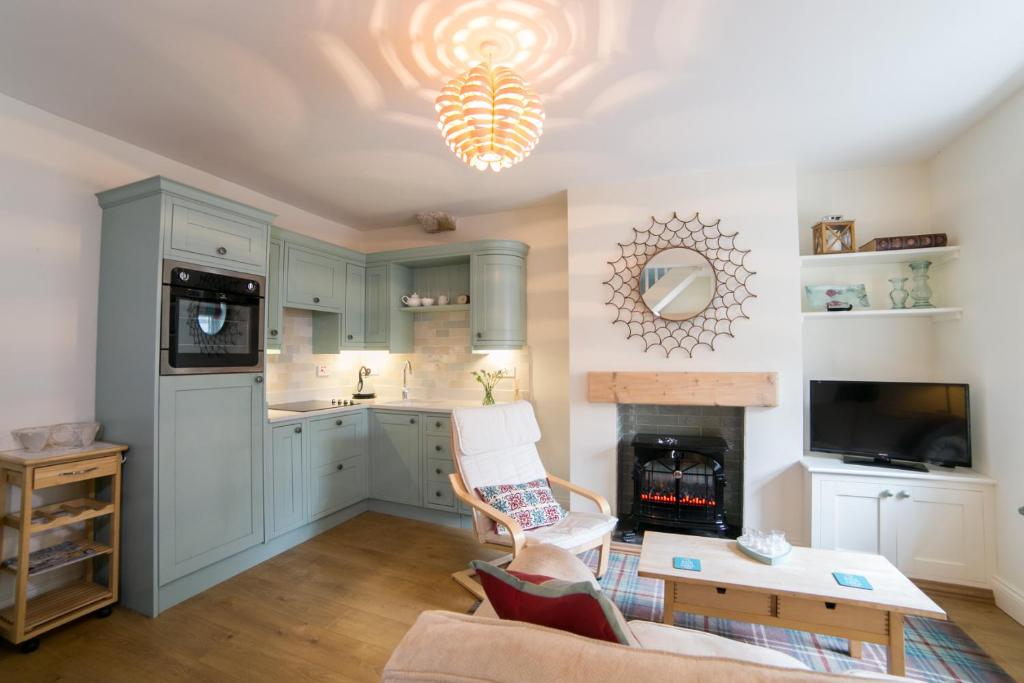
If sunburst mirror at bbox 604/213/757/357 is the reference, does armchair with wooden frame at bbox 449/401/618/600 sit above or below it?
below

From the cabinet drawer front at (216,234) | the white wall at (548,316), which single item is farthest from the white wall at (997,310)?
the cabinet drawer front at (216,234)

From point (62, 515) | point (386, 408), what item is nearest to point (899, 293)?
point (386, 408)

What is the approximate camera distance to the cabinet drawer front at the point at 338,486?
328 cm

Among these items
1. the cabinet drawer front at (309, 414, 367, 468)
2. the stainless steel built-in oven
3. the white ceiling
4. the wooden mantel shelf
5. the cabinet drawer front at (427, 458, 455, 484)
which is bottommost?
the cabinet drawer front at (427, 458, 455, 484)

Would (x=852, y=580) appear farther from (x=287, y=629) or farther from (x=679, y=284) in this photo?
(x=287, y=629)

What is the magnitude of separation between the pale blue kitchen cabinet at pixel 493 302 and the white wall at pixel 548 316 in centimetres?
23

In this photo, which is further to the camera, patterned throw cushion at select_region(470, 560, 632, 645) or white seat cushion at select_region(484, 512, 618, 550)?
white seat cushion at select_region(484, 512, 618, 550)

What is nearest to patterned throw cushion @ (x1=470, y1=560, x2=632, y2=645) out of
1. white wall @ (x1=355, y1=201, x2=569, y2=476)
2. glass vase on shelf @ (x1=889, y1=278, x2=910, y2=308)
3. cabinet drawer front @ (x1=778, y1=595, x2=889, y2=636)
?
cabinet drawer front @ (x1=778, y1=595, x2=889, y2=636)

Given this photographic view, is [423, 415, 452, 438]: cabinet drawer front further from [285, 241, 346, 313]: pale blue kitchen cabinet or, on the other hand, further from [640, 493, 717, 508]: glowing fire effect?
[640, 493, 717, 508]: glowing fire effect

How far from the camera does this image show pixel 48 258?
7.68ft

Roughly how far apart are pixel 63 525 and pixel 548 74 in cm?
316

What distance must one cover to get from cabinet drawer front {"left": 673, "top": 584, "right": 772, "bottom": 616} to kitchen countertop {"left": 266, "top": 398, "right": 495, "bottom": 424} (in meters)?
1.96

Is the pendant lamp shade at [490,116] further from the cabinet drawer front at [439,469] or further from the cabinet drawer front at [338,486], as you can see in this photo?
the cabinet drawer front at [338,486]

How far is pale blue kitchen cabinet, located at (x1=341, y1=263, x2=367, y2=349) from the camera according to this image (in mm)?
3920
